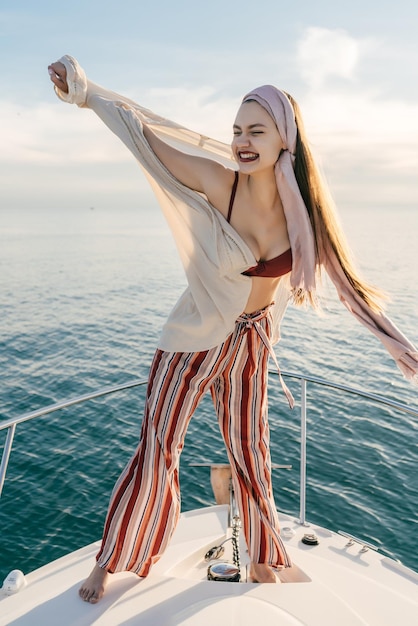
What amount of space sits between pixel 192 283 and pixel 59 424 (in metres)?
5.77

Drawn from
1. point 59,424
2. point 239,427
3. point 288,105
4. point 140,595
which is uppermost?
point 288,105

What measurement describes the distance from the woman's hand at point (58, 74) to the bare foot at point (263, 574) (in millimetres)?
1757

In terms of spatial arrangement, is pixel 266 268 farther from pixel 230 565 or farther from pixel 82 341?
pixel 82 341

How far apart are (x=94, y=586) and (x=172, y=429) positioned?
0.57 meters

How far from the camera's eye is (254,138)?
5.82 ft

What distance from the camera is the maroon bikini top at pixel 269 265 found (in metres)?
1.88

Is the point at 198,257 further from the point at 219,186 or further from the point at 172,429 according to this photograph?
the point at 172,429

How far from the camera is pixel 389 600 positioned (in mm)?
2006

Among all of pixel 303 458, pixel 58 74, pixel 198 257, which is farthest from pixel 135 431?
pixel 58 74

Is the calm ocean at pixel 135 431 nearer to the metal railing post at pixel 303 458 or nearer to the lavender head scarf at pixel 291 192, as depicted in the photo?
the lavender head scarf at pixel 291 192

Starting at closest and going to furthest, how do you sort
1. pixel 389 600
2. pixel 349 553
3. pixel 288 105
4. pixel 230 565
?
pixel 288 105
pixel 389 600
pixel 230 565
pixel 349 553

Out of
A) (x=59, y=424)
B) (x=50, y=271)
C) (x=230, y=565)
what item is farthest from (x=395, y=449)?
(x=50, y=271)

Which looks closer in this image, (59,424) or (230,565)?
(230,565)

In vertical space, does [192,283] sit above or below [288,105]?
below
